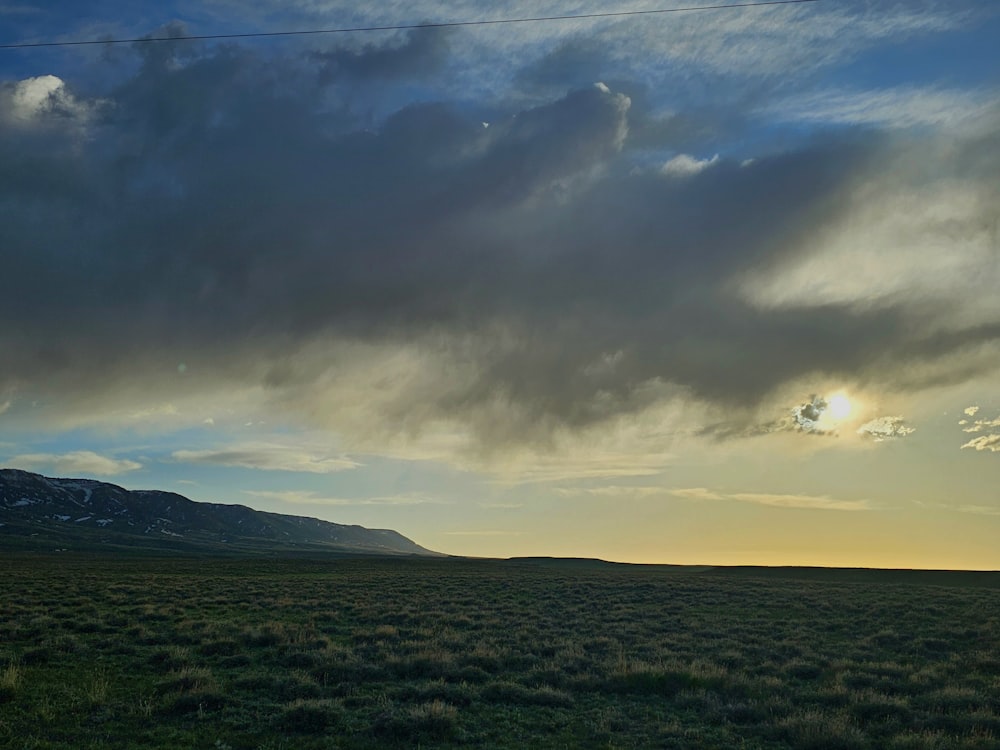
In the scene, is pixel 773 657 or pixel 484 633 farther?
pixel 484 633

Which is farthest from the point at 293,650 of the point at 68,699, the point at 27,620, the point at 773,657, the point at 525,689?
the point at 773,657

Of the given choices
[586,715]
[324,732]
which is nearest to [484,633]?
[586,715]

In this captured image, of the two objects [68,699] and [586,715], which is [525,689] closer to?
[586,715]

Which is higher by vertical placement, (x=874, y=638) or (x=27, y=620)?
(x=874, y=638)

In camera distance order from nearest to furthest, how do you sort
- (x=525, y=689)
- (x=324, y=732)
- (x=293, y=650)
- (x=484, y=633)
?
1. (x=324, y=732)
2. (x=525, y=689)
3. (x=293, y=650)
4. (x=484, y=633)

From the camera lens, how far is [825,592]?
4297 cm

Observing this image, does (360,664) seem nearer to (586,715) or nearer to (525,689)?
(525,689)

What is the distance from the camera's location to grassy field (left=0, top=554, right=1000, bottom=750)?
11.7 m

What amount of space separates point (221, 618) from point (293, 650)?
31.7ft

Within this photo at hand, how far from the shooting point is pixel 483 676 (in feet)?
53.6

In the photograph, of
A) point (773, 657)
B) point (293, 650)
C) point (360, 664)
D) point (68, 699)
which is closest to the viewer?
point (68, 699)

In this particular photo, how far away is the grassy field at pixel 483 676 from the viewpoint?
38.5 feet

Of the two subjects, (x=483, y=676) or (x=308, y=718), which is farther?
(x=483, y=676)

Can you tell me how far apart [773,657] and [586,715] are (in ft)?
31.3
